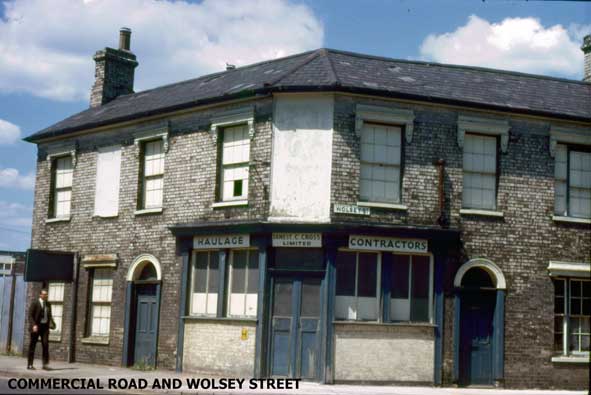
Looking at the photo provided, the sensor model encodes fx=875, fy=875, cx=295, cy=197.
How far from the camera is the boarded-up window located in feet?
77.3

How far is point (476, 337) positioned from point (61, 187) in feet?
41.5

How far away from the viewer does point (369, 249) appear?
19219 mm

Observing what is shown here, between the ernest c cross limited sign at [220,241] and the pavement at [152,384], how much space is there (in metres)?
2.96

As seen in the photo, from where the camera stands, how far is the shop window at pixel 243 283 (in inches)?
778

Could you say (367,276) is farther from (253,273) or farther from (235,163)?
(235,163)

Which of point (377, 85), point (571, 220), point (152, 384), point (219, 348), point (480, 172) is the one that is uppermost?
point (377, 85)

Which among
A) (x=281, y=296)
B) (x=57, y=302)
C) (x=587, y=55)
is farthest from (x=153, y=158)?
(x=587, y=55)

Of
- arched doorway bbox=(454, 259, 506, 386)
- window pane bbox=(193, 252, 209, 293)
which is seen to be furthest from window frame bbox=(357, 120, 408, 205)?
window pane bbox=(193, 252, 209, 293)

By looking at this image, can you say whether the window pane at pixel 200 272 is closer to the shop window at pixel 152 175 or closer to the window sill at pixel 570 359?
the shop window at pixel 152 175

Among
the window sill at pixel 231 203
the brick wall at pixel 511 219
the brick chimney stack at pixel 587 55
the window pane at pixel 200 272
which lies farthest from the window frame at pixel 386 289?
the brick chimney stack at pixel 587 55

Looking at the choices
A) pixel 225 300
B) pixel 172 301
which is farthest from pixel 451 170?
pixel 172 301

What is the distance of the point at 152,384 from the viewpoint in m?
17.0

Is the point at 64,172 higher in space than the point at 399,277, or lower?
→ higher

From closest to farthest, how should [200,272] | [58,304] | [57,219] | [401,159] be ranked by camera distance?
[401,159]
[200,272]
[58,304]
[57,219]
